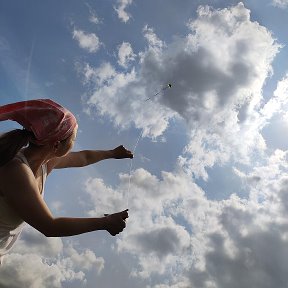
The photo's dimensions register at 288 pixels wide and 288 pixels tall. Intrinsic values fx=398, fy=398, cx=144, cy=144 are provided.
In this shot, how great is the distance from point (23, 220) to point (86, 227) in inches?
35.3

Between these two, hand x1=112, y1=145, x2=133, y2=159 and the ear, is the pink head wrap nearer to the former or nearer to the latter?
the ear

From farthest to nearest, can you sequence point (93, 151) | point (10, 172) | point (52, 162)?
point (93, 151) → point (52, 162) → point (10, 172)

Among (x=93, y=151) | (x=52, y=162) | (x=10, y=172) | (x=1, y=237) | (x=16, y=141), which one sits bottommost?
(x=1, y=237)

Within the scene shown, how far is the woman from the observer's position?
4.70 meters

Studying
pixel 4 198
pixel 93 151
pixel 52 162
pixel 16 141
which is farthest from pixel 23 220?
pixel 93 151

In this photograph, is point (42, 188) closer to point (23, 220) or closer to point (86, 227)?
point (23, 220)

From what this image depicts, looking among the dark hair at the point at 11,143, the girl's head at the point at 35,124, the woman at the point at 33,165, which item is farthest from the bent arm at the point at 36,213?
the girl's head at the point at 35,124

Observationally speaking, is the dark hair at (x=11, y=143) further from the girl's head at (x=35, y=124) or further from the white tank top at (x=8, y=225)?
the white tank top at (x=8, y=225)

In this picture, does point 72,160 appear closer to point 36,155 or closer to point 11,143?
point 36,155

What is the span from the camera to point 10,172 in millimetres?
4723

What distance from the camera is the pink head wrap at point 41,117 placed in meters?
4.85

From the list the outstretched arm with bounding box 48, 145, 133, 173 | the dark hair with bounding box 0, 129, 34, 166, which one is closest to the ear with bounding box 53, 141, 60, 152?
the dark hair with bounding box 0, 129, 34, 166

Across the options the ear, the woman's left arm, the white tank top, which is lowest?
the white tank top

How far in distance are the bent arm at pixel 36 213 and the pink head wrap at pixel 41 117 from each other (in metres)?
0.47
